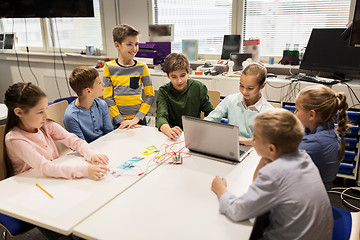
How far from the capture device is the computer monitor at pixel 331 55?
9.08 ft

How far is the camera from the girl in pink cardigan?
55.1 inches

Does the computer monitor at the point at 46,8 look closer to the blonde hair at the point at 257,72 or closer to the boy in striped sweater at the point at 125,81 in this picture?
the boy in striped sweater at the point at 125,81

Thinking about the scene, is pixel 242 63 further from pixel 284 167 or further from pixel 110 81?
pixel 284 167

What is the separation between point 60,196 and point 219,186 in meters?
0.67

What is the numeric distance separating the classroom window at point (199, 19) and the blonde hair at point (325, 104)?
243 cm

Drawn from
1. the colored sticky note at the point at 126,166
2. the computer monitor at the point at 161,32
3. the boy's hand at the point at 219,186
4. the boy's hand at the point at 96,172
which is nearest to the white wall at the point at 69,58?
the computer monitor at the point at 161,32

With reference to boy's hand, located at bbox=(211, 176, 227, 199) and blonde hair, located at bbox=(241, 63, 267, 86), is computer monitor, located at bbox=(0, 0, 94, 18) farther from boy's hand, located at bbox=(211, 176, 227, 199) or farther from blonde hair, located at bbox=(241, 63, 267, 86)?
boy's hand, located at bbox=(211, 176, 227, 199)

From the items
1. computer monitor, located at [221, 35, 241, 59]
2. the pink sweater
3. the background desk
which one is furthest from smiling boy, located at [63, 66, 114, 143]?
computer monitor, located at [221, 35, 241, 59]

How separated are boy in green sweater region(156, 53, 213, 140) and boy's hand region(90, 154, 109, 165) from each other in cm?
55

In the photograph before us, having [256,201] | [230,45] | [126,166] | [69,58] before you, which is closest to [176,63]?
[126,166]

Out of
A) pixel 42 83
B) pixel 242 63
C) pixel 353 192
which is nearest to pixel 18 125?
pixel 242 63

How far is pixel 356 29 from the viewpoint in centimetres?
247

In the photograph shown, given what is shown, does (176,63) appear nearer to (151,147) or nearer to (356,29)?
(151,147)

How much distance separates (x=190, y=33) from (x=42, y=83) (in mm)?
2784
